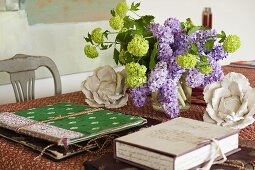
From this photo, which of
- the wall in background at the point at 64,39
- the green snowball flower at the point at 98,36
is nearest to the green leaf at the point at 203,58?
the green snowball flower at the point at 98,36

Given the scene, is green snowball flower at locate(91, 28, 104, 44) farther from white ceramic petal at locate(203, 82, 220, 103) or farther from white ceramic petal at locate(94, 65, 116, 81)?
white ceramic petal at locate(203, 82, 220, 103)

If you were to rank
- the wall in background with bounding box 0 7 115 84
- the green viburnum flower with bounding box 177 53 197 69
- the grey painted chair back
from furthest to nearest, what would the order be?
the wall in background with bounding box 0 7 115 84, the grey painted chair back, the green viburnum flower with bounding box 177 53 197 69

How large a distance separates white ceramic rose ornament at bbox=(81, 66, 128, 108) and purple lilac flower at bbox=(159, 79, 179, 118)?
0.21m

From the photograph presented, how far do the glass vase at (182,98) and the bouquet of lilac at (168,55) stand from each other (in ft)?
0.12

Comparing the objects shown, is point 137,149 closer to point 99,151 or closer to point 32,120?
point 99,151

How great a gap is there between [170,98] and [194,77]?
10 centimetres

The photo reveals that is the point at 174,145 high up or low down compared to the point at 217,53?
down

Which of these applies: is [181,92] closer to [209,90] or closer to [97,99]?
[209,90]

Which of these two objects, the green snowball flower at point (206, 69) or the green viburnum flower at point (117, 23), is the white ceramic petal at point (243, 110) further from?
the green viburnum flower at point (117, 23)

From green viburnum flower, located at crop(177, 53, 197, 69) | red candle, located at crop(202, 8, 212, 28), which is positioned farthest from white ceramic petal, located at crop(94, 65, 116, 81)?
red candle, located at crop(202, 8, 212, 28)

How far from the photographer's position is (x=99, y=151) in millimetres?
943

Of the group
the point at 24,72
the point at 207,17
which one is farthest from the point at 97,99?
A: the point at 207,17

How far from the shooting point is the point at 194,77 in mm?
1185

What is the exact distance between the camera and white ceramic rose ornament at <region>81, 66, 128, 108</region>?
4.51ft
